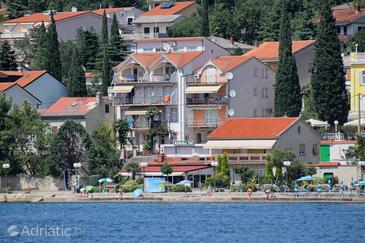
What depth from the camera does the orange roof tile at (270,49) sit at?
117 meters

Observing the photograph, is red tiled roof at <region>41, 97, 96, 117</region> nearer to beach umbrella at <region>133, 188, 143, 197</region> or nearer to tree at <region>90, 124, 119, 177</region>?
tree at <region>90, 124, 119, 177</region>

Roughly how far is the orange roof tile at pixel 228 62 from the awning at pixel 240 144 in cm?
748

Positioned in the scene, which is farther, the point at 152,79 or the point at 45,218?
the point at 152,79

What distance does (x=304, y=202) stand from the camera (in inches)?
3656

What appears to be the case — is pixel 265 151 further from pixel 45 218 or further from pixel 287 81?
pixel 45 218

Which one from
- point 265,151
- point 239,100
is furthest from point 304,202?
point 239,100

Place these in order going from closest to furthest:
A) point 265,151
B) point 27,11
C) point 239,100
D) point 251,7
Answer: point 265,151
point 239,100
point 251,7
point 27,11

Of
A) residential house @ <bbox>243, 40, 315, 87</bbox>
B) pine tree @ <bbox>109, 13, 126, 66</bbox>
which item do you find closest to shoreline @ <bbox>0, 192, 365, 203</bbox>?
residential house @ <bbox>243, 40, 315, 87</bbox>

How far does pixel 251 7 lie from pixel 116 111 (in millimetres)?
22445

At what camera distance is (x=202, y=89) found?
110m

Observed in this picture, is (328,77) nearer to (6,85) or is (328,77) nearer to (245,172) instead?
(245,172)

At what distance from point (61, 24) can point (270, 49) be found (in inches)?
937

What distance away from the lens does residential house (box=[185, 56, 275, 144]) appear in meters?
110

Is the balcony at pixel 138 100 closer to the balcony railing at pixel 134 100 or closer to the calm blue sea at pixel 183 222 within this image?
the balcony railing at pixel 134 100
